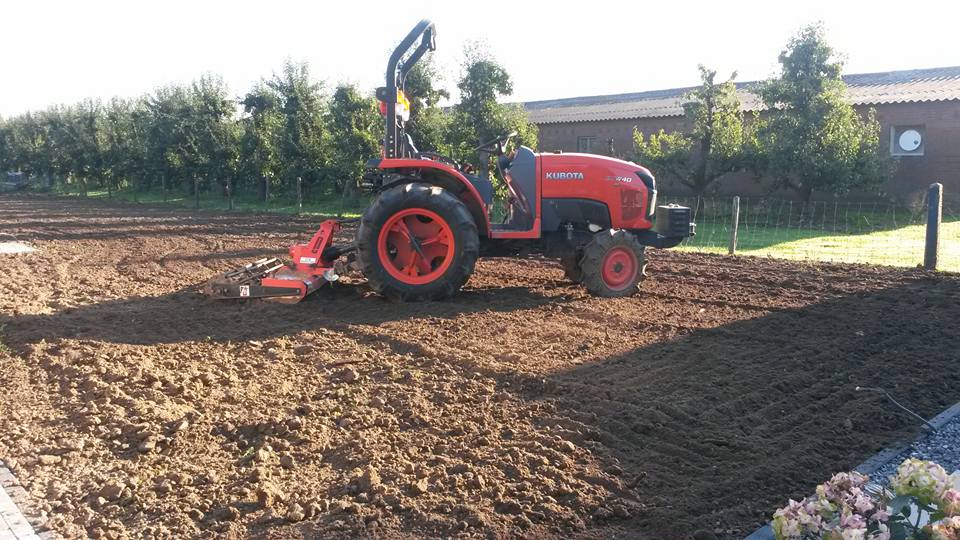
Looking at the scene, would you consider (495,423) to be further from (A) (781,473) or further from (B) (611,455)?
(A) (781,473)

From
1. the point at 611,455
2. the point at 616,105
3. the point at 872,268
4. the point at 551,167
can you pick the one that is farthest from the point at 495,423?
the point at 616,105

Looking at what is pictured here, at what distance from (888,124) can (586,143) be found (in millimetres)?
10619

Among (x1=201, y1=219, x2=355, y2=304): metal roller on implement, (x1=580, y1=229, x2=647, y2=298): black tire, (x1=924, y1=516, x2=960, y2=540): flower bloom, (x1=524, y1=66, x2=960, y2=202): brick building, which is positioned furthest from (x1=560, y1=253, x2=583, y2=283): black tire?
(x1=524, y1=66, x2=960, y2=202): brick building

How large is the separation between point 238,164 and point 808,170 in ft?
62.4

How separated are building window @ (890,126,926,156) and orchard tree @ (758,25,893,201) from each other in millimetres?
2473

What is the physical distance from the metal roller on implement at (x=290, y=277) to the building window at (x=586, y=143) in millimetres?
21890

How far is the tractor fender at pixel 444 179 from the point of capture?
8023 millimetres

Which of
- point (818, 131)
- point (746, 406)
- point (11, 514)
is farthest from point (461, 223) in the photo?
point (818, 131)

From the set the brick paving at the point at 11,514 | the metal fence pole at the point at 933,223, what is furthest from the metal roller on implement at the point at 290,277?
the metal fence pole at the point at 933,223

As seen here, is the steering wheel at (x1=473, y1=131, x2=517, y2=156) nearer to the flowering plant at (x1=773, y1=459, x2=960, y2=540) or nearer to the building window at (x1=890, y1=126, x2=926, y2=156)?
the flowering plant at (x1=773, y1=459, x2=960, y2=540)

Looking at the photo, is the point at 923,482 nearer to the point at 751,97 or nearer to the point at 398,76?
the point at 398,76

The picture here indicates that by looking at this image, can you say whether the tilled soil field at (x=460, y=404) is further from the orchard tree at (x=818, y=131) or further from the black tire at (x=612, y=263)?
the orchard tree at (x=818, y=131)

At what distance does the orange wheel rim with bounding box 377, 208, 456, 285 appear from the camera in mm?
7926

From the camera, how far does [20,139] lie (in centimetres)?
4531
